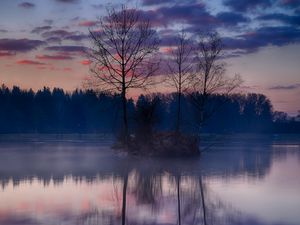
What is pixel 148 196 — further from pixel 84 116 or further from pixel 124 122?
pixel 84 116

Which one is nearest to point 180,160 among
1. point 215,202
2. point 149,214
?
point 215,202

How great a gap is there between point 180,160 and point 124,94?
6.13m

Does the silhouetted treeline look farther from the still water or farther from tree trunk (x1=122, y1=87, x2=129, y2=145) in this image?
the still water

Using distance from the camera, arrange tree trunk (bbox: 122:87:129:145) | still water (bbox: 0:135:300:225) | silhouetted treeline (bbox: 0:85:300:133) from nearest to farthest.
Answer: still water (bbox: 0:135:300:225)
tree trunk (bbox: 122:87:129:145)
silhouetted treeline (bbox: 0:85:300:133)

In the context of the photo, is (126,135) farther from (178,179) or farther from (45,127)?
(45,127)

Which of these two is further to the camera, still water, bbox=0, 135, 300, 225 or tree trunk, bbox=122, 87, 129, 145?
tree trunk, bbox=122, 87, 129, 145

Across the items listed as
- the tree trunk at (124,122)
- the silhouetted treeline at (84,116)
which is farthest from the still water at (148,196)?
the silhouetted treeline at (84,116)

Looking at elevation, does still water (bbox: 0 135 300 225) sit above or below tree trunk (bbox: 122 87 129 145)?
below

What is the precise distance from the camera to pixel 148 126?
31.4 m

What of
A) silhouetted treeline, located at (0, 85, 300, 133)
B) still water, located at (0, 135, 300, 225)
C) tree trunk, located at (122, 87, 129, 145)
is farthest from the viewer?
silhouetted treeline, located at (0, 85, 300, 133)

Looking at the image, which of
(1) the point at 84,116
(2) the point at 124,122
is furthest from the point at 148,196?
(1) the point at 84,116

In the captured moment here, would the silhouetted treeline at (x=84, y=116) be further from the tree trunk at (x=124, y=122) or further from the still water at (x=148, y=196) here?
the still water at (x=148, y=196)

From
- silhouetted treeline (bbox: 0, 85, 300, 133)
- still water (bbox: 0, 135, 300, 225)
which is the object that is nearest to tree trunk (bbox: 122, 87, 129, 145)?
still water (bbox: 0, 135, 300, 225)

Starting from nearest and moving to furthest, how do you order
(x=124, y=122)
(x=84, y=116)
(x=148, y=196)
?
(x=148, y=196), (x=124, y=122), (x=84, y=116)
